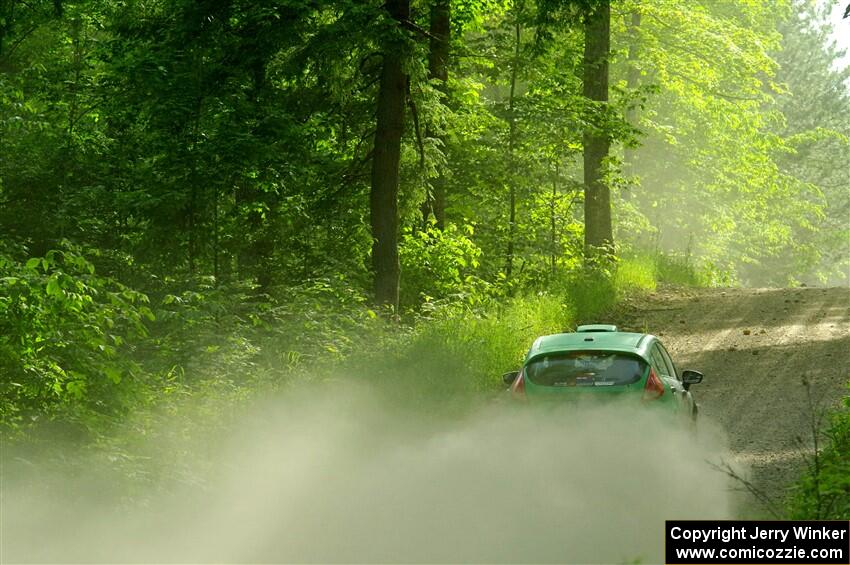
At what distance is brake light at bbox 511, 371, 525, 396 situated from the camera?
11.9m

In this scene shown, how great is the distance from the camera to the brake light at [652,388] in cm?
1161

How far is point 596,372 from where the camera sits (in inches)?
464

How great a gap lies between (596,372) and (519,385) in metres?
0.85

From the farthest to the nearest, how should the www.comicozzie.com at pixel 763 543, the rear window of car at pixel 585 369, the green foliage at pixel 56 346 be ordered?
the rear window of car at pixel 585 369 → the green foliage at pixel 56 346 → the www.comicozzie.com at pixel 763 543

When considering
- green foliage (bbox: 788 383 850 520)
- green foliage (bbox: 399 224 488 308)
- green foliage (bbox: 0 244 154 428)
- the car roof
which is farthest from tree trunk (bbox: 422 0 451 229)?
green foliage (bbox: 788 383 850 520)

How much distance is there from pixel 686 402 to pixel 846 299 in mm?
16968

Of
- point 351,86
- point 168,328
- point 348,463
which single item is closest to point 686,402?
point 348,463

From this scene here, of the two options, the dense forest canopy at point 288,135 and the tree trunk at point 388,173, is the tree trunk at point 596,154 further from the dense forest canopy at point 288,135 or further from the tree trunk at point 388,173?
the tree trunk at point 388,173

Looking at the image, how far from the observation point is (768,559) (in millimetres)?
7984

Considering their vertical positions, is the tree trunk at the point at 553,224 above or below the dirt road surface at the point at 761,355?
above

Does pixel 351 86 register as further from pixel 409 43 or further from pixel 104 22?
pixel 104 22

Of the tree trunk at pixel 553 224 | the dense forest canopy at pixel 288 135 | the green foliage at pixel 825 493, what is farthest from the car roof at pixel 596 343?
the tree trunk at pixel 553 224

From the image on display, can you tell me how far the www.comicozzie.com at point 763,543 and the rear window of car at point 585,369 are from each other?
3185 mm

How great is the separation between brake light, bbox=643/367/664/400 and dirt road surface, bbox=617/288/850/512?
4.82 feet
